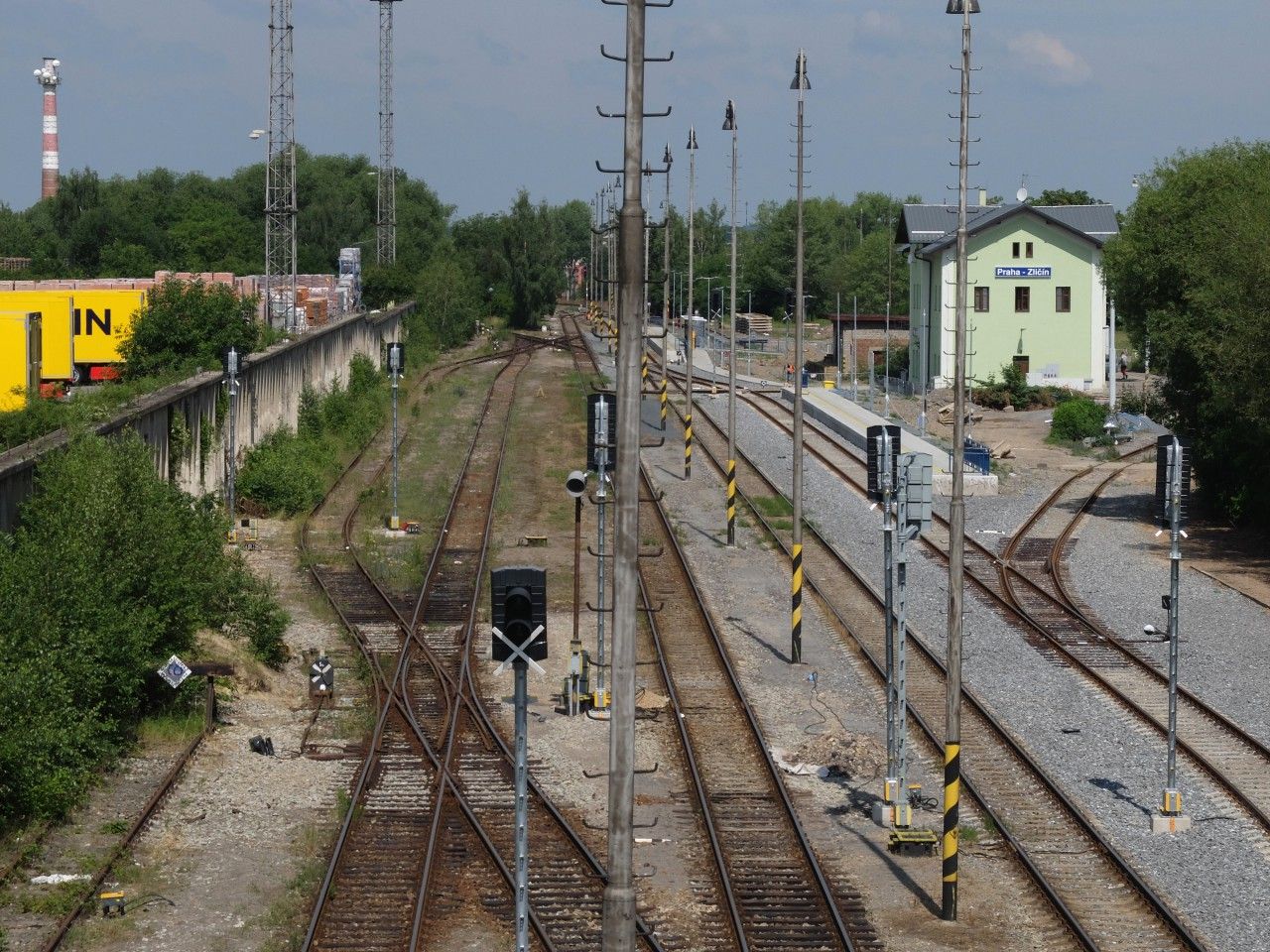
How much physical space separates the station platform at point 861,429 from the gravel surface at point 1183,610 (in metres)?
2.90

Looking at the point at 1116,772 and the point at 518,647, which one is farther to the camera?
the point at 1116,772

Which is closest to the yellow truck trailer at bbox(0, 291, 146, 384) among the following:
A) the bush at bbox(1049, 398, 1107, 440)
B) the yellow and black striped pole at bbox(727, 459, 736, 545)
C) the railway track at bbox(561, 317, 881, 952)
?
the yellow and black striped pole at bbox(727, 459, 736, 545)

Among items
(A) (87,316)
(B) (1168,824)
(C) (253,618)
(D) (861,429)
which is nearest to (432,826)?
(C) (253,618)

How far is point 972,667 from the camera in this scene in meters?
22.2

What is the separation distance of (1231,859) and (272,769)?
9.39 m

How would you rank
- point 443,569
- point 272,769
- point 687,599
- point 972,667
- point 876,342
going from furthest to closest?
point 876,342 → point 443,569 → point 687,599 → point 972,667 → point 272,769

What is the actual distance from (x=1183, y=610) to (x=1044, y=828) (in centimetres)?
1165

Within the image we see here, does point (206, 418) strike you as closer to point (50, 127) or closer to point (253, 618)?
point (253, 618)

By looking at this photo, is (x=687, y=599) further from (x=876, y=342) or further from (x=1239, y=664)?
(x=876, y=342)

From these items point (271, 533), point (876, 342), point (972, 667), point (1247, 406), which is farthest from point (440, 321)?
point (972, 667)

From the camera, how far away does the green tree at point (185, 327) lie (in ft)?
118

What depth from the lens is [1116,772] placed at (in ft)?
57.2

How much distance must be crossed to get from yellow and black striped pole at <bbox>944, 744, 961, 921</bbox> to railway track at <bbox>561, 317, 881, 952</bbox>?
0.68m

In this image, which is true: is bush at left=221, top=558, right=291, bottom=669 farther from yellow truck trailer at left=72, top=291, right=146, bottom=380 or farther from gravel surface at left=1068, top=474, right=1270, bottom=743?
yellow truck trailer at left=72, top=291, right=146, bottom=380
